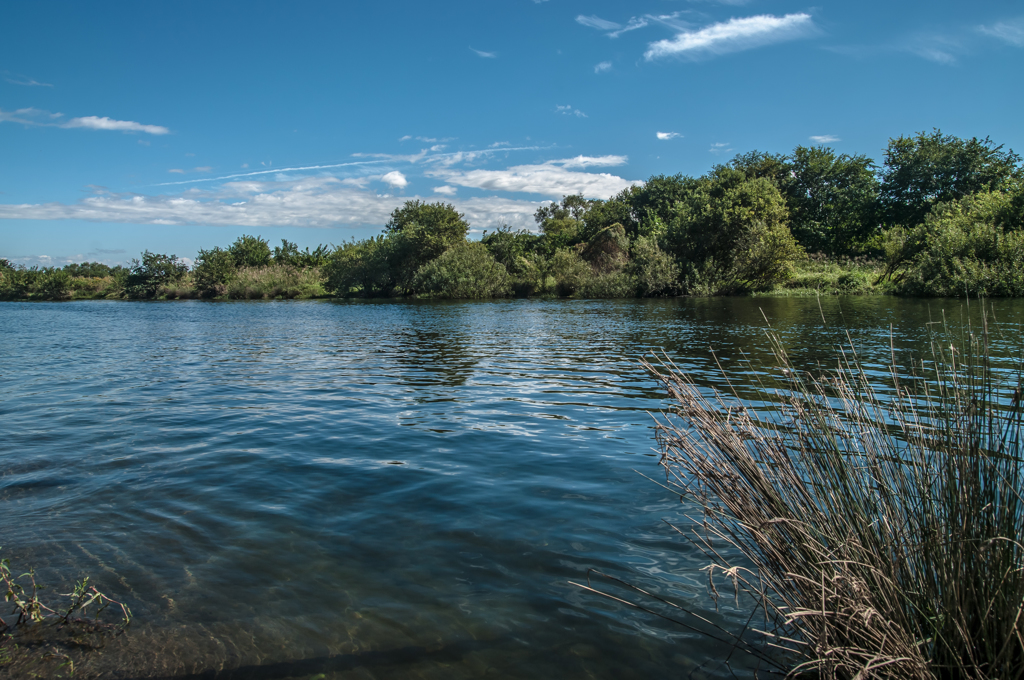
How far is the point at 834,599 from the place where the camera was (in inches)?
109

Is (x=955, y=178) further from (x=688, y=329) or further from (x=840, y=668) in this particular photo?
(x=840, y=668)

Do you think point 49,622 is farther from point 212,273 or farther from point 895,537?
point 212,273

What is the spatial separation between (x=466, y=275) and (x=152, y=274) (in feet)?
171

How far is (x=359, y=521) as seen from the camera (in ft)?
19.4

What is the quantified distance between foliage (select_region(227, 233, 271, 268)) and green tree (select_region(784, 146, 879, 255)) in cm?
7940

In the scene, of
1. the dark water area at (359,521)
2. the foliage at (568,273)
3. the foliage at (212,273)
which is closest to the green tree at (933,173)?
the foliage at (568,273)

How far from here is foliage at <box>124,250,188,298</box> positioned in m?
84.5

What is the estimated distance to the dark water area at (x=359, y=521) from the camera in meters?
3.88

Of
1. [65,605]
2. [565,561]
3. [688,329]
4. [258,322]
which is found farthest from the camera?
[258,322]

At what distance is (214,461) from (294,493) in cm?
202

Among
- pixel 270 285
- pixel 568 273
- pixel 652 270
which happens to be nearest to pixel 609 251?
pixel 568 273

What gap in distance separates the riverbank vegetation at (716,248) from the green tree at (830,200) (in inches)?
7.2

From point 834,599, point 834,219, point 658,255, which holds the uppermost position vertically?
point 834,219

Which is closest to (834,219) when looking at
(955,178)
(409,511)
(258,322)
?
(955,178)
